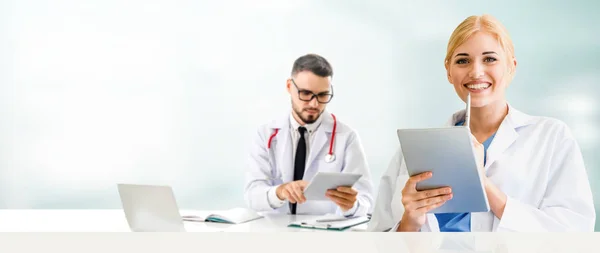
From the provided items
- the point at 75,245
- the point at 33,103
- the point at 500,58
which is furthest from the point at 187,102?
the point at 75,245

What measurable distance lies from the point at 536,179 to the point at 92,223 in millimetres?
2074

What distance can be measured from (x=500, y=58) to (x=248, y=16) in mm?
4190

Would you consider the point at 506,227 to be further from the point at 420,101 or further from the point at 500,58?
the point at 420,101

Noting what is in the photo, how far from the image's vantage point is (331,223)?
318 cm

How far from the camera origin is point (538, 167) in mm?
2289

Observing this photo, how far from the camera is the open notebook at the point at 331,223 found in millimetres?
3053

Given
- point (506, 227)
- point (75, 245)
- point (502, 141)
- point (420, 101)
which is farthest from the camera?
point (420, 101)

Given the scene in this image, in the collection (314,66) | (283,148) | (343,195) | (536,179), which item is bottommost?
(343,195)

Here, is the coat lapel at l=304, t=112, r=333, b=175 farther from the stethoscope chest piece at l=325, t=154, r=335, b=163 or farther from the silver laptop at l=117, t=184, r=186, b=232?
the silver laptop at l=117, t=184, r=186, b=232

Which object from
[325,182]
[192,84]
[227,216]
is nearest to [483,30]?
[325,182]

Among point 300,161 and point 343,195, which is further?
point 300,161

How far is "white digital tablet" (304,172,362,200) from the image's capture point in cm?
308

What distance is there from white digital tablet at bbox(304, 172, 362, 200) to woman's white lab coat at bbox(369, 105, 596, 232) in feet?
2.11

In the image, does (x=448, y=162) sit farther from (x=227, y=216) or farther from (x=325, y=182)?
(x=227, y=216)
